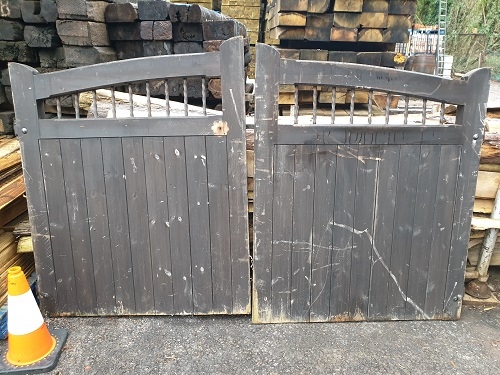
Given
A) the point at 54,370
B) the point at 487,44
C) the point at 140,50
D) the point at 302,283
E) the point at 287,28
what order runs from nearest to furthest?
the point at 54,370 < the point at 302,283 < the point at 140,50 < the point at 287,28 < the point at 487,44

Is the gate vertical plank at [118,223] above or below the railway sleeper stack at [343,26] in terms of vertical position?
below

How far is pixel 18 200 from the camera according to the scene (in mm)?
3154

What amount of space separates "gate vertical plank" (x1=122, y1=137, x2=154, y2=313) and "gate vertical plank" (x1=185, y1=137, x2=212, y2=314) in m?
0.31

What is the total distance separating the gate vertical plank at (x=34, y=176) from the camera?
8.28ft

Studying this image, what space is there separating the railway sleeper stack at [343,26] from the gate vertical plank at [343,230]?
1660mm

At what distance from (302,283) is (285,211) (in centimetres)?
54

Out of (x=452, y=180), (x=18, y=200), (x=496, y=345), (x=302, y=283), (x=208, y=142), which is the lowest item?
(x=496, y=345)

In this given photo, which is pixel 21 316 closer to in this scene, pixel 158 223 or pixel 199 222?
pixel 158 223

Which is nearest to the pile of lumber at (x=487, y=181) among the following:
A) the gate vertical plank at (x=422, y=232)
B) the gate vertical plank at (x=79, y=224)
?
the gate vertical plank at (x=422, y=232)

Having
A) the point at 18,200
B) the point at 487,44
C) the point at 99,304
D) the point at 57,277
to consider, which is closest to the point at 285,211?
the point at 99,304

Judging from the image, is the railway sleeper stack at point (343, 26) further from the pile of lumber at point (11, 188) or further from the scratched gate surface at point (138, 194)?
the pile of lumber at point (11, 188)

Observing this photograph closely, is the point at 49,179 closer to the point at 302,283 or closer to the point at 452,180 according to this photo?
the point at 302,283

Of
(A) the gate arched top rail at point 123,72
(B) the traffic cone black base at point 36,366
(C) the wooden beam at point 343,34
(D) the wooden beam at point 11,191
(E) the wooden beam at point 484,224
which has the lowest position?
(B) the traffic cone black base at point 36,366

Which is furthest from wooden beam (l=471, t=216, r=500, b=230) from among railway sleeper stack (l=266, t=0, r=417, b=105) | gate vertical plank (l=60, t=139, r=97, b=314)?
gate vertical plank (l=60, t=139, r=97, b=314)
